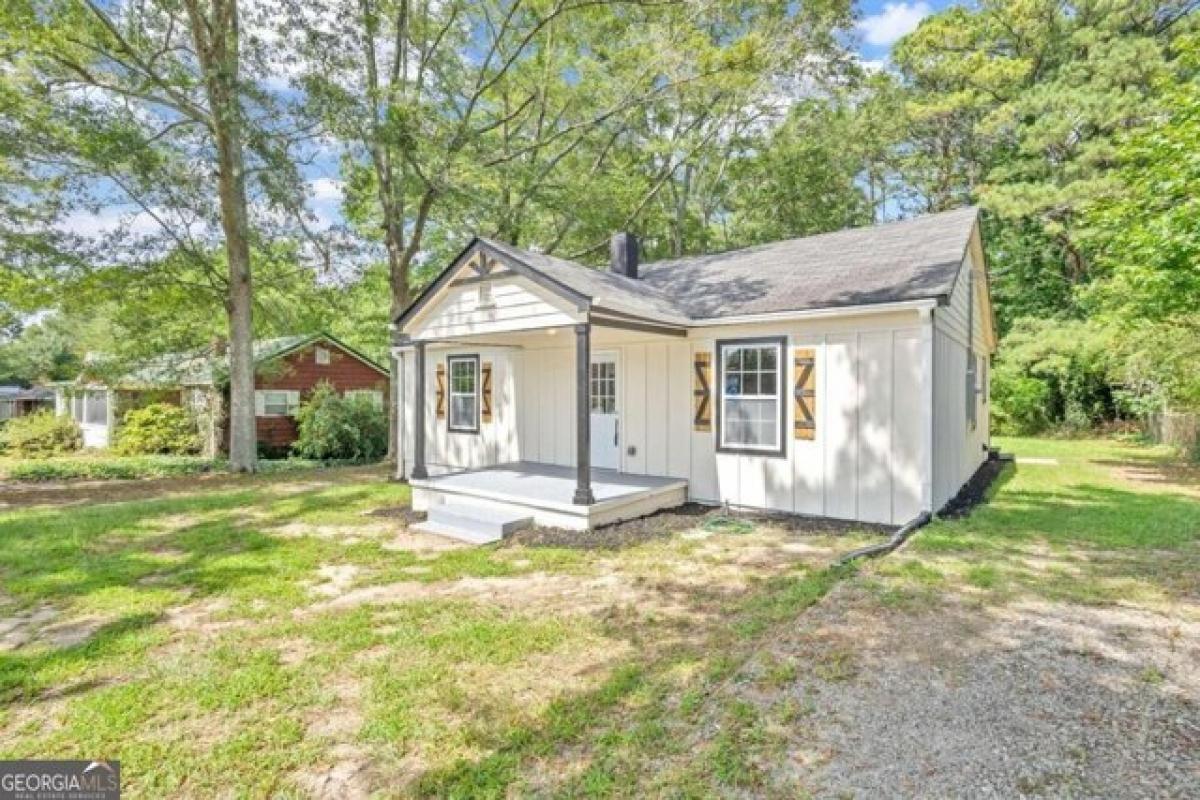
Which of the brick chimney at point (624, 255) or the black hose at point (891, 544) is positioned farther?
the brick chimney at point (624, 255)

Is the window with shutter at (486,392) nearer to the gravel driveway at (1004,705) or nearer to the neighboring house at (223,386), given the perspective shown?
the gravel driveway at (1004,705)

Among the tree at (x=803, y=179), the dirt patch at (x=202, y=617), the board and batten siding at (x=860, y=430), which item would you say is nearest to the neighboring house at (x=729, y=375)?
the board and batten siding at (x=860, y=430)

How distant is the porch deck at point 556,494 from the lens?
7.12m

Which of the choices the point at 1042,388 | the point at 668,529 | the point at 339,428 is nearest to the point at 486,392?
the point at 668,529

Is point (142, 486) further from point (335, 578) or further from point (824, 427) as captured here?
point (824, 427)

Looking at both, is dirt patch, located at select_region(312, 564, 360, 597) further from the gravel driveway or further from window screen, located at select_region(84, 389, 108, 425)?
window screen, located at select_region(84, 389, 108, 425)

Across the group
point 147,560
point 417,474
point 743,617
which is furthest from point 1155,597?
point 147,560

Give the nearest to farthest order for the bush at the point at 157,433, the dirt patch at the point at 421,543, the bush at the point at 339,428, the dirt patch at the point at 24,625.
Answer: the dirt patch at the point at 24,625 → the dirt patch at the point at 421,543 → the bush at the point at 339,428 → the bush at the point at 157,433

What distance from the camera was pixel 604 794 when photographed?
244 centimetres

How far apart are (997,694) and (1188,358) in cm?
1254

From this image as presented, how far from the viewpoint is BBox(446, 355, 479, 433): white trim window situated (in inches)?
437

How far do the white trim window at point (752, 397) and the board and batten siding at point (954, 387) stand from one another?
5.81 ft

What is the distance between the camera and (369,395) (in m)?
18.8

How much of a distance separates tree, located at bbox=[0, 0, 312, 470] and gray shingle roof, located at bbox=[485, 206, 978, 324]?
25.9 ft
